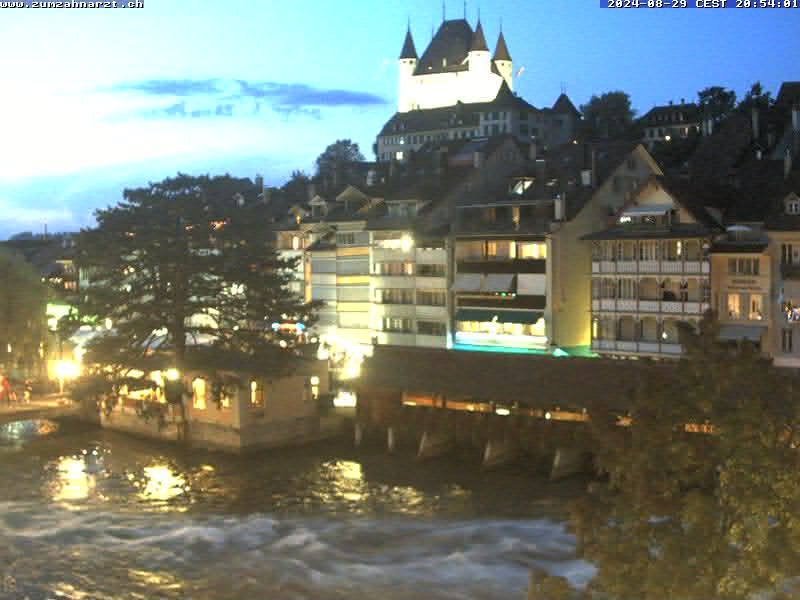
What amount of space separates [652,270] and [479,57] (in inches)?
4698

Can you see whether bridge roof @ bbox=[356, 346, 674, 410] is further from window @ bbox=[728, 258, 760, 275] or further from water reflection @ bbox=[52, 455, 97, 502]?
water reflection @ bbox=[52, 455, 97, 502]

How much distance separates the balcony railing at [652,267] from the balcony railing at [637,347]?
11.3 ft

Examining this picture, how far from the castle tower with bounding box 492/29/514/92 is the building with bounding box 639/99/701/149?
57.6m

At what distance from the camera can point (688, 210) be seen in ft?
169

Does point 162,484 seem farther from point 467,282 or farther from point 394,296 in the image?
point 394,296

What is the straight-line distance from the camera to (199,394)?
52188mm

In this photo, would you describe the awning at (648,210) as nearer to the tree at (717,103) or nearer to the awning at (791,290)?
the awning at (791,290)

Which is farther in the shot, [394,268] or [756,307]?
[394,268]

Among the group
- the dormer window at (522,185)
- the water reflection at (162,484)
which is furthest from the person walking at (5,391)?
the dormer window at (522,185)

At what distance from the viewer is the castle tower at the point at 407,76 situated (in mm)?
174375

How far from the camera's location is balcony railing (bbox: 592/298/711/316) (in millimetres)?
51250

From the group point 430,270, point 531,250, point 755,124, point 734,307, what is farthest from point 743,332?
point 755,124

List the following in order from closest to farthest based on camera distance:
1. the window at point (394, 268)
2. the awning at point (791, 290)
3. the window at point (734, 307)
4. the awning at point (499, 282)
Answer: the awning at point (791, 290)
the window at point (734, 307)
the awning at point (499, 282)
the window at point (394, 268)

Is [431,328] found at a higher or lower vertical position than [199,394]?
higher
